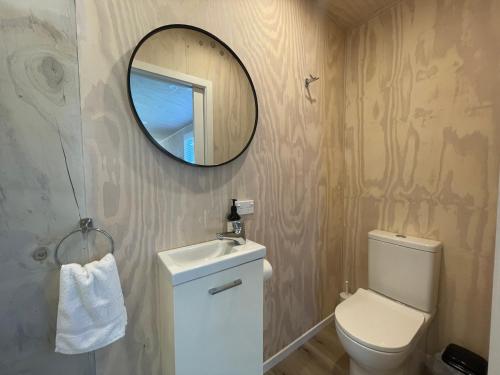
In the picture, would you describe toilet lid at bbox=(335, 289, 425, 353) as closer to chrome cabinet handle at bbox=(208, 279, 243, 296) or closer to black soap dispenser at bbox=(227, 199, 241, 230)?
chrome cabinet handle at bbox=(208, 279, 243, 296)

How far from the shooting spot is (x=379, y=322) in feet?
4.01

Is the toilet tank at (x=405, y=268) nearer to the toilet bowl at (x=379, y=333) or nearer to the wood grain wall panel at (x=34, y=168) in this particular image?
the toilet bowl at (x=379, y=333)

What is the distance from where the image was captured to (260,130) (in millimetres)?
1296

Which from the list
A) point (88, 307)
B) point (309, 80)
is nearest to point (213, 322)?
point (88, 307)

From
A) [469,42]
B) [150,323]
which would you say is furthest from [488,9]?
[150,323]

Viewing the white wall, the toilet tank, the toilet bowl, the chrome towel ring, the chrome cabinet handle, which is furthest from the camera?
the toilet tank

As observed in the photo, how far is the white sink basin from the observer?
0.82 metres

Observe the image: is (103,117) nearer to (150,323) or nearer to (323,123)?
(150,323)

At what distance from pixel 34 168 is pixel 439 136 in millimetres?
2030

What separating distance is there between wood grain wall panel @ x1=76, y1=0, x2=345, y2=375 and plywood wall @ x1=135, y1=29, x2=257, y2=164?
6 centimetres

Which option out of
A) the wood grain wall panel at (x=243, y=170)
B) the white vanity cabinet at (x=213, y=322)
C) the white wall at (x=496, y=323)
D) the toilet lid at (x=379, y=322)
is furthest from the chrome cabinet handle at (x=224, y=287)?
the white wall at (x=496, y=323)

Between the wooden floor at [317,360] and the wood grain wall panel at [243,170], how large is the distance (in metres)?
0.12

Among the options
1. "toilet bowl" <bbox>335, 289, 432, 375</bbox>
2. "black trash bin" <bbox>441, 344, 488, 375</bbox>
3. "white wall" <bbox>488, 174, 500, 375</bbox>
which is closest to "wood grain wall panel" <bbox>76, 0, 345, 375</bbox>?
"toilet bowl" <bbox>335, 289, 432, 375</bbox>

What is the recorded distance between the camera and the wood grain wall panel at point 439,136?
121 centimetres
